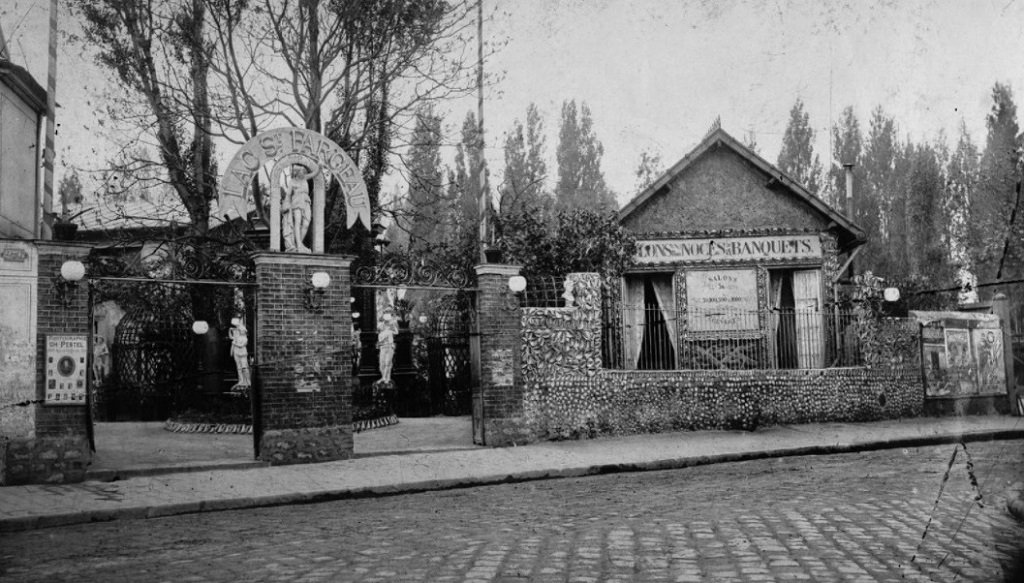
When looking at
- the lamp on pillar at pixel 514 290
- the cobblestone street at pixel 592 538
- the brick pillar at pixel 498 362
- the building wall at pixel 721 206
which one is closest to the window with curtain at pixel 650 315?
the building wall at pixel 721 206

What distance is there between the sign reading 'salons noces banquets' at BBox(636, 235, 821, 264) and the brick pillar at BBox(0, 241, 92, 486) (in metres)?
12.6

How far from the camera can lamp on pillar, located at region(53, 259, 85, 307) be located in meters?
10.6

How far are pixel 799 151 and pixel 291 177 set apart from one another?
69.5 feet

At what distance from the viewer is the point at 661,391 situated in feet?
50.8

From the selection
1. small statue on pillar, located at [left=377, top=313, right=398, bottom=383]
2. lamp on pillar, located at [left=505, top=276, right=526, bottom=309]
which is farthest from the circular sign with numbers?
small statue on pillar, located at [left=377, top=313, right=398, bottom=383]

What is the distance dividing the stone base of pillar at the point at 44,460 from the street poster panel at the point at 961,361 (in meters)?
15.6

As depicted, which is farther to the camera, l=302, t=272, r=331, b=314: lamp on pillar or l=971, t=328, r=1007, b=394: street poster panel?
l=971, t=328, r=1007, b=394: street poster panel

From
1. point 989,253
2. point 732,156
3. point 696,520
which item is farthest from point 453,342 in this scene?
point 696,520

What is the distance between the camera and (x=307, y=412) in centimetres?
1228

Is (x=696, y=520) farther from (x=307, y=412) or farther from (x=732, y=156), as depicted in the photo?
(x=732, y=156)

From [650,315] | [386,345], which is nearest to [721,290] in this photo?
[650,315]

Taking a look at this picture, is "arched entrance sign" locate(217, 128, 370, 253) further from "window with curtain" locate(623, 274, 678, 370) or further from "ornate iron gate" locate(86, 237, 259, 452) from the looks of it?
"window with curtain" locate(623, 274, 678, 370)

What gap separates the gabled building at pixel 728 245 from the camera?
20141 mm

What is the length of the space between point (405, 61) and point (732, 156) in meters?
7.91
